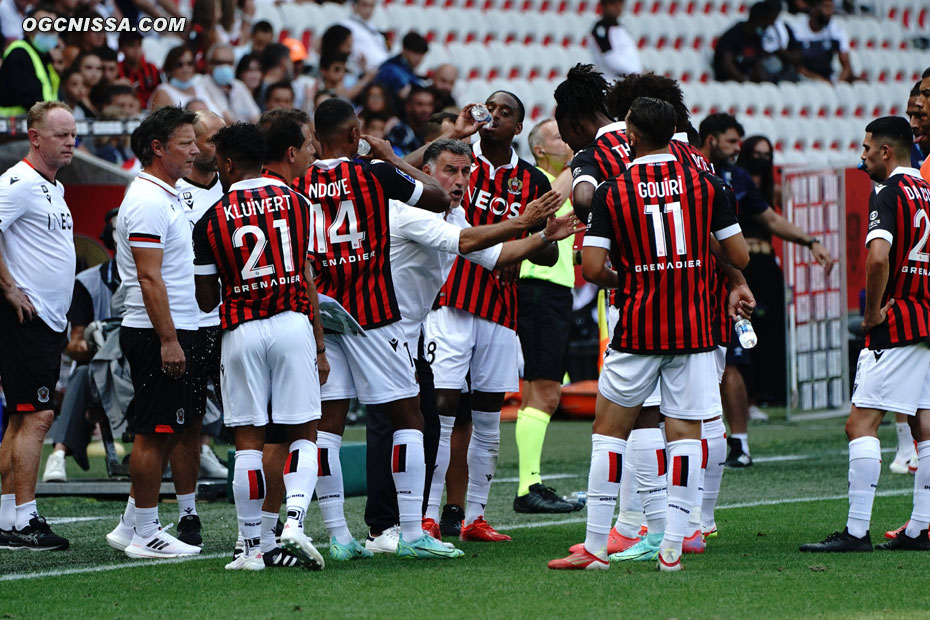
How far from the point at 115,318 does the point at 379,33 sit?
9029 mm

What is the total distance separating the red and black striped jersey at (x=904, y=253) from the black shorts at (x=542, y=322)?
2386mm

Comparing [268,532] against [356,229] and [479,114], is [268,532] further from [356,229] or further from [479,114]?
[479,114]

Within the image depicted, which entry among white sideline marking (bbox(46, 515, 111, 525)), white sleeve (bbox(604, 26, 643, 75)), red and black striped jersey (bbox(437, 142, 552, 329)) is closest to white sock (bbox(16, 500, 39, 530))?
white sideline marking (bbox(46, 515, 111, 525))

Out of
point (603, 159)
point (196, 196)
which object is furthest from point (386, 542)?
point (196, 196)

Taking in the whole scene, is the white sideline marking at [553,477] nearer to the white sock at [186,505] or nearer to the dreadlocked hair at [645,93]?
the white sock at [186,505]

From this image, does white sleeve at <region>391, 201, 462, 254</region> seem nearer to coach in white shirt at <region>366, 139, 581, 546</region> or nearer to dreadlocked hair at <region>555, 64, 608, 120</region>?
coach in white shirt at <region>366, 139, 581, 546</region>

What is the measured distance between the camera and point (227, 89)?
47.1ft

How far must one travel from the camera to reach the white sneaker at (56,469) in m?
9.45

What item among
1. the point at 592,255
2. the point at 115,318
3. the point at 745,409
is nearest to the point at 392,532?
the point at 592,255

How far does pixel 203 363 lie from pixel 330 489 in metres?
1.25

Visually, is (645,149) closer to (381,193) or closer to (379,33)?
(381,193)

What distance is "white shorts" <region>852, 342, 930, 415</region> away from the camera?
20.9 feet

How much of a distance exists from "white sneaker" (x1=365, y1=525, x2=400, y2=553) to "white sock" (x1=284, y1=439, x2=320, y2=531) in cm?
72

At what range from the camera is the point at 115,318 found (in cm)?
912
